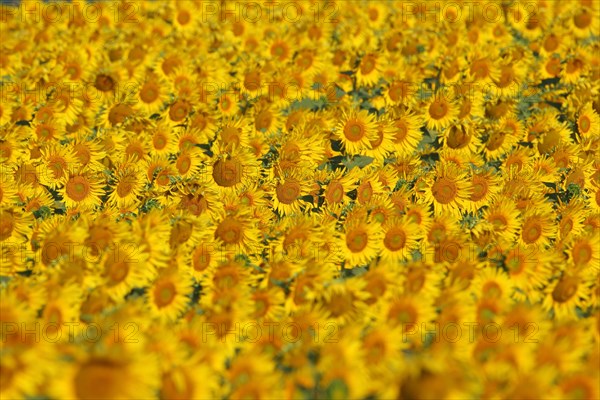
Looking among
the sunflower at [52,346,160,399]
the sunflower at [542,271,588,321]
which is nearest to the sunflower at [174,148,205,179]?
the sunflower at [52,346,160,399]

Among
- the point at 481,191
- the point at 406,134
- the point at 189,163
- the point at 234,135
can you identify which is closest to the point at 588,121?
the point at 481,191

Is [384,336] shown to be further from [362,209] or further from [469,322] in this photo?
[362,209]

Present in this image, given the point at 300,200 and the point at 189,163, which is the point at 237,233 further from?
→ the point at 189,163

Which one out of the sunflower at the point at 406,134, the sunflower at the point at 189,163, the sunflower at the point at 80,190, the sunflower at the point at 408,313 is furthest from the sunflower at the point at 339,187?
the sunflower at the point at 80,190

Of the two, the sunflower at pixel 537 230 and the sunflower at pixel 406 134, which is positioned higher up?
the sunflower at pixel 406 134

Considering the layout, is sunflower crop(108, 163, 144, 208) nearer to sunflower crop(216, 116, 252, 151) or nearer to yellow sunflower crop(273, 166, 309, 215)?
sunflower crop(216, 116, 252, 151)

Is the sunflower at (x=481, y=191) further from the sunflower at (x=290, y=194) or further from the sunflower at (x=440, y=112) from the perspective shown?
the sunflower at (x=290, y=194)
